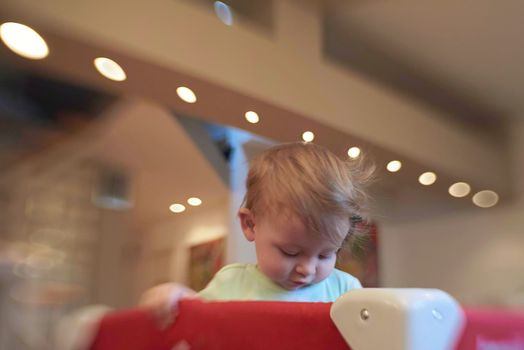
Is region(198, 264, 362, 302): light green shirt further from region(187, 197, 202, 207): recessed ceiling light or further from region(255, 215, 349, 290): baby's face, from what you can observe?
region(187, 197, 202, 207): recessed ceiling light

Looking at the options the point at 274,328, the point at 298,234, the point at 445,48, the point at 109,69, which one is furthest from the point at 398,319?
the point at 445,48

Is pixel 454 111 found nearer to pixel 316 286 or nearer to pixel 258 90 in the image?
pixel 258 90

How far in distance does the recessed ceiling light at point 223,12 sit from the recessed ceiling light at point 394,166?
0.42m

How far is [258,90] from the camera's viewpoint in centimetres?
98

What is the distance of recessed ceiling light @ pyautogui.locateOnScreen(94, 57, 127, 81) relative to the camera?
921 millimetres

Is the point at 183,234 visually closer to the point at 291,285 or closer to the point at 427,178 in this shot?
the point at 291,285

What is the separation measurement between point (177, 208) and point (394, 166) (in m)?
0.37

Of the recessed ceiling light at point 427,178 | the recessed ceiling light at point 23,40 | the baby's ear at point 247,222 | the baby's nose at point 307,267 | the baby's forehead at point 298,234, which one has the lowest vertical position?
the baby's nose at point 307,267

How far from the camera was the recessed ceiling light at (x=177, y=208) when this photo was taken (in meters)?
0.71

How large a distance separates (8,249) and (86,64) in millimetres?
396

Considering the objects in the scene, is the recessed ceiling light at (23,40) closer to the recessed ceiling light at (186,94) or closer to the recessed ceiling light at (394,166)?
the recessed ceiling light at (186,94)

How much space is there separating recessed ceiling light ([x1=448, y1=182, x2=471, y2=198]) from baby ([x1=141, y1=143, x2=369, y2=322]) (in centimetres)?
79

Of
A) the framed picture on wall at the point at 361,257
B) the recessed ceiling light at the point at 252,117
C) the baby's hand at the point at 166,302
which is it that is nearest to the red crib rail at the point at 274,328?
the baby's hand at the point at 166,302

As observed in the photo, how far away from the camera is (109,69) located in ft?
3.15
